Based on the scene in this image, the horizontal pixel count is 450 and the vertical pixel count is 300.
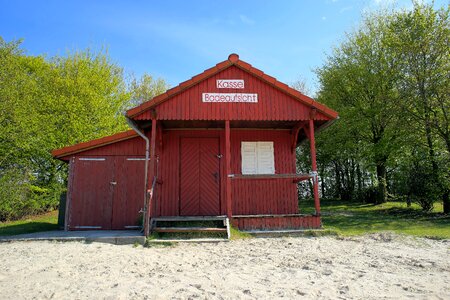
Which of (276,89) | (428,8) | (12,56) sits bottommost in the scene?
(276,89)

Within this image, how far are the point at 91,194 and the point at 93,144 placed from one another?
5.29ft

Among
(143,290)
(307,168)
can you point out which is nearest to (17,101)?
(143,290)

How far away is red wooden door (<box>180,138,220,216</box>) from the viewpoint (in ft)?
31.6

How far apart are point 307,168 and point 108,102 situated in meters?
18.0

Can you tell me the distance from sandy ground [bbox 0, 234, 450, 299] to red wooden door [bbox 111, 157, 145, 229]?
2.90m

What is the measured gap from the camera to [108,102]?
65.4ft

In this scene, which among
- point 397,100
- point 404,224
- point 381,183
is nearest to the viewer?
point 404,224

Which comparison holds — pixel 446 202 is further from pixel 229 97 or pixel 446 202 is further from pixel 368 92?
pixel 229 97

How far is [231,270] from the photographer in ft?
15.9

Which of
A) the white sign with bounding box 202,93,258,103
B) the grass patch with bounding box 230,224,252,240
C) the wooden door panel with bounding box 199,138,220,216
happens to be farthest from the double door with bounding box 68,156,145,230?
the grass patch with bounding box 230,224,252,240

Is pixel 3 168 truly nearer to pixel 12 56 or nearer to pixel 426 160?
pixel 12 56

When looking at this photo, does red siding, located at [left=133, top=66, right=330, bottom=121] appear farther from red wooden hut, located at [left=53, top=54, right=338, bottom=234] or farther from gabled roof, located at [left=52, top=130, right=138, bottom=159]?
gabled roof, located at [left=52, top=130, right=138, bottom=159]

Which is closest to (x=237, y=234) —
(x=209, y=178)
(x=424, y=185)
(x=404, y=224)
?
(x=209, y=178)

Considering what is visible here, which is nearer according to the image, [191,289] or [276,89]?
[191,289]
